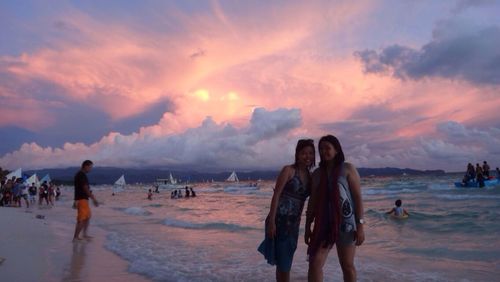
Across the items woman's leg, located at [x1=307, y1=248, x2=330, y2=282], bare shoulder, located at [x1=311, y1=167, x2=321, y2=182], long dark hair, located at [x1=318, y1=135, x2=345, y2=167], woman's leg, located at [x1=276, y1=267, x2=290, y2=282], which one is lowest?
woman's leg, located at [x1=276, y1=267, x2=290, y2=282]

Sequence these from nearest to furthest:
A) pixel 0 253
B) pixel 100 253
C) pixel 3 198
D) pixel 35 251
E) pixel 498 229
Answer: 1. pixel 0 253
2. pixel 35 251
3. pixel 100 253
4. pixel 498 229
5. pixel 3 198

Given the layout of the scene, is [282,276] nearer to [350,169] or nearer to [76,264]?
[350,169]

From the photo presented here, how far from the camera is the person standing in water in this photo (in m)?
4.48

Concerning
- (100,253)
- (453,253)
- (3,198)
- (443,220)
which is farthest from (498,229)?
(3,198)

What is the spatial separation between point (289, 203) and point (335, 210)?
482 millimetres

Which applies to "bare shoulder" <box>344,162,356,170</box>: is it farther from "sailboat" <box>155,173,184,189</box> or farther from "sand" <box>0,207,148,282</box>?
"sailboat" <box>155,173,184,189</box>

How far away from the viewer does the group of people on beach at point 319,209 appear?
4.29 m

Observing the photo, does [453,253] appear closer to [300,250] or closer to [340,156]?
[300,250]

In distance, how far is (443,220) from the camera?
16.9 metres

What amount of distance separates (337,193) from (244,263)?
169 inches

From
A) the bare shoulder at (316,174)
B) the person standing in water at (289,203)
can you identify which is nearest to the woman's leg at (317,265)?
the person standing in water at (289,203)

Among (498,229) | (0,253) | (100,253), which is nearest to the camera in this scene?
(0,253)

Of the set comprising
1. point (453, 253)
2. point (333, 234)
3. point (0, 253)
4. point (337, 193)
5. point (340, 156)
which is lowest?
point (453, 253)

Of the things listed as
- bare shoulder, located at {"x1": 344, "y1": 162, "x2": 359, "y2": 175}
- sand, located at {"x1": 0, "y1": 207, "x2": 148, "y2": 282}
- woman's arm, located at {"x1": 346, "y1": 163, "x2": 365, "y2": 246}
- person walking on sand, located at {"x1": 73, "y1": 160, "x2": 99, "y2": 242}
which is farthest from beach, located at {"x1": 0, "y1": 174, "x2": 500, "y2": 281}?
bare shoulder, located at {"x1": 344, "y1": 162, "x2": 359, "y2": 175}
